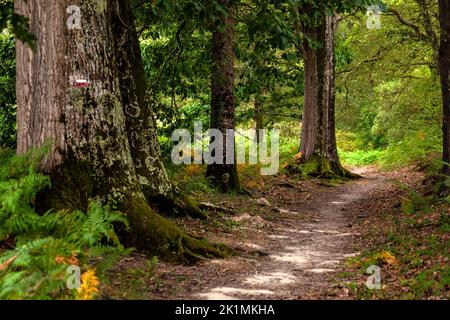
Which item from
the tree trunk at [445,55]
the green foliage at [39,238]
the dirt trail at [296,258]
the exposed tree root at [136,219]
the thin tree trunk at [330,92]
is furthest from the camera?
the thin tree trunk at [330,92]

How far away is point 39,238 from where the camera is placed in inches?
245

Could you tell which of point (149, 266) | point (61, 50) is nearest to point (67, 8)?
point (61, 50)

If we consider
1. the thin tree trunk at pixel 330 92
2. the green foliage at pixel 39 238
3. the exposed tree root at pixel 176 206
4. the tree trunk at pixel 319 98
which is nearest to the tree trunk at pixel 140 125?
the exposed tree root at pixel 176 206

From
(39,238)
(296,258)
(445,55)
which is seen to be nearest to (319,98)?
(445,55)

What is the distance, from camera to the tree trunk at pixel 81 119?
23.8ft

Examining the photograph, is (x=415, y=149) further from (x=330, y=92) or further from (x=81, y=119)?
(x=81, y=119)

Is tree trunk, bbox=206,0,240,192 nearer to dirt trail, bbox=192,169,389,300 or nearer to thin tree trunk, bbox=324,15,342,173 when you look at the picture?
dirt trail, bbox=192,169,389,300

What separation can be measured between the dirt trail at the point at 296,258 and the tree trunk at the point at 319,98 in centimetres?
575

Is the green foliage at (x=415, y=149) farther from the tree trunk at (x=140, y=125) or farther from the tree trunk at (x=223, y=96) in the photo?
the tree trunk at (x=140, y=125)

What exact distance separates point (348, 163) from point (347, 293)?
2996 cm

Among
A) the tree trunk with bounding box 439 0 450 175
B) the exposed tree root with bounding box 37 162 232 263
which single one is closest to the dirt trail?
the exposed tree root with bounding box 37 162 232 263

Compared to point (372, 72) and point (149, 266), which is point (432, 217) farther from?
point (372, 72)

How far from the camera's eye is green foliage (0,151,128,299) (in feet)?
16.0

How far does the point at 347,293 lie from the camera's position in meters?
6.21
